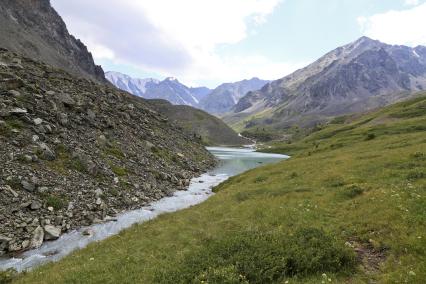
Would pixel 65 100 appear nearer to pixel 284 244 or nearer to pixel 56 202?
pixel 56 202

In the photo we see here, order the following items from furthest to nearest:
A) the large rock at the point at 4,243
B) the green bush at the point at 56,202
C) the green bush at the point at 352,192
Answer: the green bush at the point at 56,202 → the green bush at the point at 352,192 → the large rock at the point at 4,243

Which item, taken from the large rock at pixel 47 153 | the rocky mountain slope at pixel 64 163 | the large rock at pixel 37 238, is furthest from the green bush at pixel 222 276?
the large rock at pixel 47 153

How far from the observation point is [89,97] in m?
80.8

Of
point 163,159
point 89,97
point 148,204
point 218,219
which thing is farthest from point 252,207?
point 89,97

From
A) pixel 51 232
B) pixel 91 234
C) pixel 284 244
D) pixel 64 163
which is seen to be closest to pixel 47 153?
pixel 64 163

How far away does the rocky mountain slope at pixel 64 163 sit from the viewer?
3194cm

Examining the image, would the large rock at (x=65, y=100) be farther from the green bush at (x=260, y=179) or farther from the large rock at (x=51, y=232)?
the large rock at (x=51, y=232)

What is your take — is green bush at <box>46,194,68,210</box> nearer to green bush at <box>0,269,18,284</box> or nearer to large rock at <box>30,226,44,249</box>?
large rock at <box>30,226,44,249</box>

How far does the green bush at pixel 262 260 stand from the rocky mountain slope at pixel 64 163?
16.8 meters

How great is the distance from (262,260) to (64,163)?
1338 inches

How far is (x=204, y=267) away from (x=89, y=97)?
71.3 metres

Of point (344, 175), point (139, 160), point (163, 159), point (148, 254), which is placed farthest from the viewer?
point (163, 159)

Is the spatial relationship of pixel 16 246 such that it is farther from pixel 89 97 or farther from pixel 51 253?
pixel 89 97

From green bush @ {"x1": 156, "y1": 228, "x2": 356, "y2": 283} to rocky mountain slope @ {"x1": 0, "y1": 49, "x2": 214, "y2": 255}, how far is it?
16.8 metres
